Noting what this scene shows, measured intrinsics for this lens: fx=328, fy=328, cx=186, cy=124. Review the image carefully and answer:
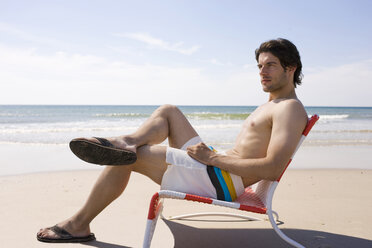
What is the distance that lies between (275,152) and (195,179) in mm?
549

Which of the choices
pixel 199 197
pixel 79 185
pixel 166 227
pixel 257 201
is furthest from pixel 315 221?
pixel 79 185

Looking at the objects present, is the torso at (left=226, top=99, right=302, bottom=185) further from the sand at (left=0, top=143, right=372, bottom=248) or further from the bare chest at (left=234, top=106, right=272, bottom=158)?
the sand at (left=0, top=143, right=372, bottom=248)

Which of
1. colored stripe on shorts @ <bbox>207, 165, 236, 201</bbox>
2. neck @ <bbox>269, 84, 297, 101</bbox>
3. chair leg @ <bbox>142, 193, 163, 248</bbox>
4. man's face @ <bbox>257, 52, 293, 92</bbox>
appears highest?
man's face @ <bbox>257, 52, 293, 92</bbox>

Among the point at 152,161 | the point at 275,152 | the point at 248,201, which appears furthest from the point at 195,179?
the point at 275,152

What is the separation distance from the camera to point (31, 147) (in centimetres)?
834

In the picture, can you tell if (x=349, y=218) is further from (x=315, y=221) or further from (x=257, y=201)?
(x=257, y=201)

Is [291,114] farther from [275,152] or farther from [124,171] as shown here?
[124,171]

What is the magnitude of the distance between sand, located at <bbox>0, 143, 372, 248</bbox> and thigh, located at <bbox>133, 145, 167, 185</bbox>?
675 mm

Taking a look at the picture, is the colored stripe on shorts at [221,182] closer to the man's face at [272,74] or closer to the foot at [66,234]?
the man's face at [272,74]

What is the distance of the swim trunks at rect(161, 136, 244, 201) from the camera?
219 cm

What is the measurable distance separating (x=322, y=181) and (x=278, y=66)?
300 cm

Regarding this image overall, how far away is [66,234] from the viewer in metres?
2.33

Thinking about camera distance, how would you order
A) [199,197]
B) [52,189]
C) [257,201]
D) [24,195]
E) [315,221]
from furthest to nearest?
[52,189]
[24,195]
[315,221]
[257,201]
[199,197]

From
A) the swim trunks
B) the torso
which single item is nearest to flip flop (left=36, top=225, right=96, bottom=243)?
the swim trunks
